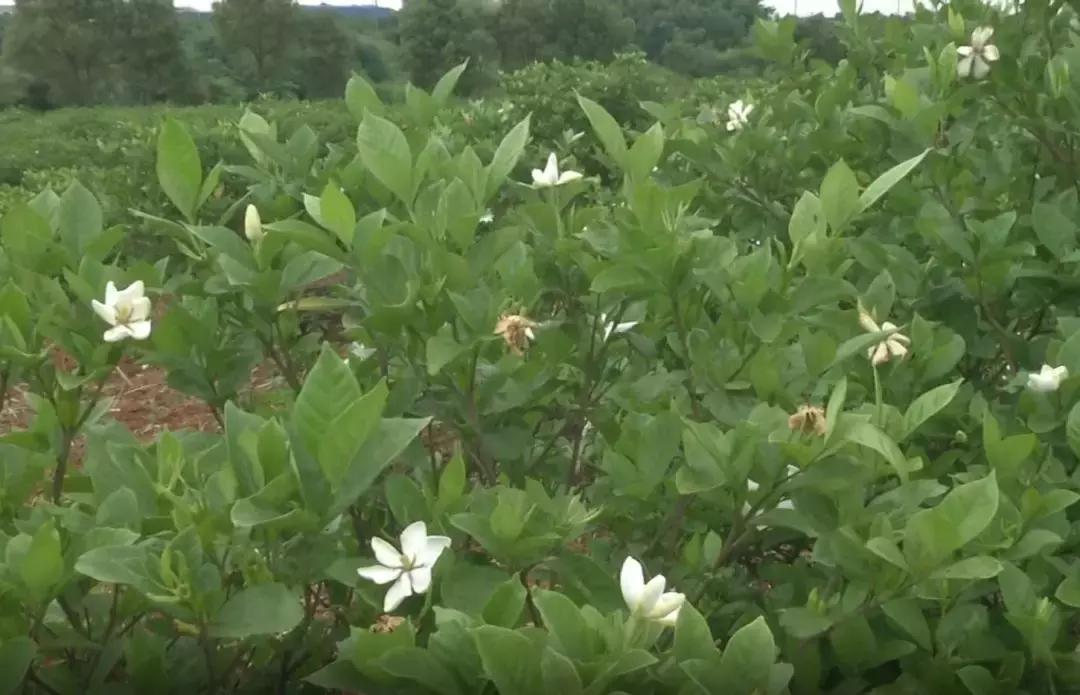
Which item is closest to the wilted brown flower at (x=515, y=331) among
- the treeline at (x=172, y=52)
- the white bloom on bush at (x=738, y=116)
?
the white bloom on bush at (x=738, y=116)

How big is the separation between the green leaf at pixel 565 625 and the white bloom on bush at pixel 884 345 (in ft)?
1.63

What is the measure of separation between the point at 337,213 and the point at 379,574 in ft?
1.32

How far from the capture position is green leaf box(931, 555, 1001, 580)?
96cm

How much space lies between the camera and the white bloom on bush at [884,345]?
47.9 inches

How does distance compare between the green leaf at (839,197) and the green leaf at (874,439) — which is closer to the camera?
the green leaf at (874,439)

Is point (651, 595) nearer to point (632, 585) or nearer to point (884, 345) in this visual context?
point (632, 585)

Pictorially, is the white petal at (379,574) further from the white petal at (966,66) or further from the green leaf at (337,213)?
the white petal at (966,66)

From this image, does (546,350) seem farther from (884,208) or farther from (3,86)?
(3,86)

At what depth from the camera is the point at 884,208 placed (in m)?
1.91

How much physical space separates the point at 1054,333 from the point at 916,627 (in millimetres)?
823

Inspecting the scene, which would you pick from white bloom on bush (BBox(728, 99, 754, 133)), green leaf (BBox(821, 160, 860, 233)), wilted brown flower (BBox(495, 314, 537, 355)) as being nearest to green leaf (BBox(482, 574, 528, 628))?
wilted brown flower (BBox(495, 314, 537, 355))

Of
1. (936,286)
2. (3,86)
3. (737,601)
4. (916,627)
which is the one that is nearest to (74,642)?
(737,601)

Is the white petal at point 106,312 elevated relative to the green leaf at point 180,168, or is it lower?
lower

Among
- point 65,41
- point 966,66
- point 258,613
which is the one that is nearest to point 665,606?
point 258,613
